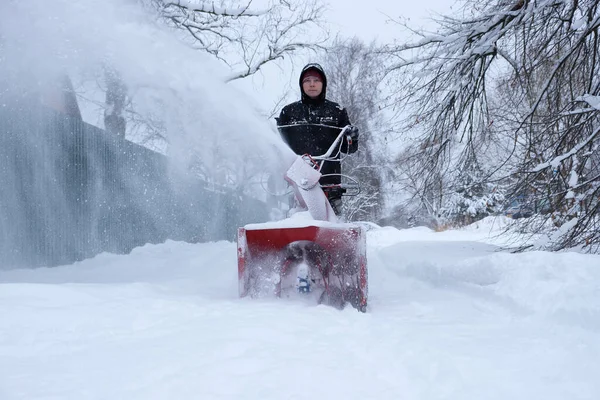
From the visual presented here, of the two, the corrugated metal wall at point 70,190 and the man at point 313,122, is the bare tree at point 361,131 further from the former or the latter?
the man at point 313,122

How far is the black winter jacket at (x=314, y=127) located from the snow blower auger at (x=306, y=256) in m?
0.99

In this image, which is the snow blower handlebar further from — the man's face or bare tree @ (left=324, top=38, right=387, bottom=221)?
bare tree @ (left=324, top=38, right=387, bottom=221)

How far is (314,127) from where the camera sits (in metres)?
4.25

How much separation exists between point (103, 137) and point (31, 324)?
424cm

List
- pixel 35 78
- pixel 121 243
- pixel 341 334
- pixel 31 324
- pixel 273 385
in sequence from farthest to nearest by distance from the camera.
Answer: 1. pixel 121 243
2. pixel 35 78
3. pixel 341 334
4. pixel 31 324
5. pixel 273 385

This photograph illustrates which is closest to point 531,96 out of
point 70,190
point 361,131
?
point 70,190

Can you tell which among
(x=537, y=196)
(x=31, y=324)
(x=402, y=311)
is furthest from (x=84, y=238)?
(x=537, y=196)

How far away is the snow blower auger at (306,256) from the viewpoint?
9.45 ft

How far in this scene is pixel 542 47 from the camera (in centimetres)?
399

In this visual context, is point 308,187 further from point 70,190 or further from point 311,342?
point 70,190

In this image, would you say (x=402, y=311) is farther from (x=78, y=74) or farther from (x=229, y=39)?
(x=229, y=39)

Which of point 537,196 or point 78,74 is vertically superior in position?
point 78,74

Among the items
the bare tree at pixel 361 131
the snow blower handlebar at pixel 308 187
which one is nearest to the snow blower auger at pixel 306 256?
the snow blower handlebar at pixel 308 187

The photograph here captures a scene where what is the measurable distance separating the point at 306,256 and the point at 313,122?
160cm
